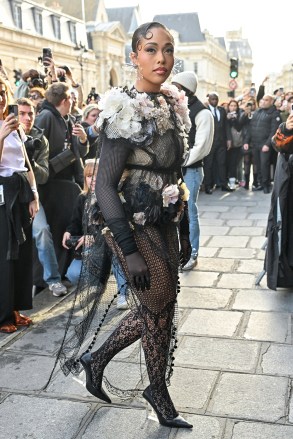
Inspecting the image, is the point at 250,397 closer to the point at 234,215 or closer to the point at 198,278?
the point at 198,278

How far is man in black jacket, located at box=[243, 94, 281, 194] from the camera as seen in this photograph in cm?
1138

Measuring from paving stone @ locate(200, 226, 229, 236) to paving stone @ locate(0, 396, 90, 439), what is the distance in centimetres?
487

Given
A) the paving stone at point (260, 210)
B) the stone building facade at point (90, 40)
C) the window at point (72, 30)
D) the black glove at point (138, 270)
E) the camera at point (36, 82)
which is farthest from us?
the window at point (72, 30)

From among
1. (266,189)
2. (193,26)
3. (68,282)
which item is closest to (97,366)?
(68,282)

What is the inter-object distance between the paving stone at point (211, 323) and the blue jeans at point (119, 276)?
4.10ft

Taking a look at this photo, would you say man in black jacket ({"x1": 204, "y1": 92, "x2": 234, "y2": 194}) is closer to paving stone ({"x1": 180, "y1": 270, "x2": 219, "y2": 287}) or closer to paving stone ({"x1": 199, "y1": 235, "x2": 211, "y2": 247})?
paving stone ({"x1": 199, "y1": 235, "x2": 211, "y2": 247})

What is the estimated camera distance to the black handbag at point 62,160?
5355mm

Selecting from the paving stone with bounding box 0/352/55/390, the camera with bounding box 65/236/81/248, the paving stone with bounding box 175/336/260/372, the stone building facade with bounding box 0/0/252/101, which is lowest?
the paving stone with bounding box 175/336/260/372

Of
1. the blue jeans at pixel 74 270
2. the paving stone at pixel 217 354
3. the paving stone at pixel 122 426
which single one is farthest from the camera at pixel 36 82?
the paving stone at pixel 122 426

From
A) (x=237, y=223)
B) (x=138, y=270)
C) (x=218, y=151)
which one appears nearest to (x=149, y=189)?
(x=138, y=270)

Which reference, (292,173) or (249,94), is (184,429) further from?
(249,94)

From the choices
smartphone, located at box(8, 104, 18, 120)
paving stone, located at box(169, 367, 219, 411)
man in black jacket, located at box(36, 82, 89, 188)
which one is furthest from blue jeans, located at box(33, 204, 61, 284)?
paving stone, located at box(169, 367, 219, 411)

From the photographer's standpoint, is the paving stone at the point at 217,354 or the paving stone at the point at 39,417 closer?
the paving stone at the point at 39,417

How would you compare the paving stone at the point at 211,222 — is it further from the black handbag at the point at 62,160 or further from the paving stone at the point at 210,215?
the black handbag at the point at 62,160
